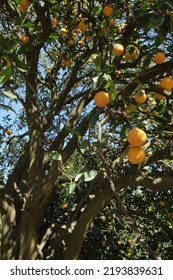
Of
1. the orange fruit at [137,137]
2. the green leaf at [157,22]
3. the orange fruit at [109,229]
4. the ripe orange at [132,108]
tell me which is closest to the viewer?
the orange fruit at [137,137]

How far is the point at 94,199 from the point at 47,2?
186 centimetres

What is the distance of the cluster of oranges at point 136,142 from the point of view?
166cm

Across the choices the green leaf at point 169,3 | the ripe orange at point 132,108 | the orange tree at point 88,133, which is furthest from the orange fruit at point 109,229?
the green leaf at point 169,3

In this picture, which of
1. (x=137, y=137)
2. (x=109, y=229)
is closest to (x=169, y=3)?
(x=137, y=137)

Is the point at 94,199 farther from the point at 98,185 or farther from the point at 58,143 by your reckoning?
the point at 58,143

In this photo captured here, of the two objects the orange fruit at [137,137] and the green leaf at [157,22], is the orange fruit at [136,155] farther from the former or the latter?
the green leaf at [157,22]

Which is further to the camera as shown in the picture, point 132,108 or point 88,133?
point 88,133

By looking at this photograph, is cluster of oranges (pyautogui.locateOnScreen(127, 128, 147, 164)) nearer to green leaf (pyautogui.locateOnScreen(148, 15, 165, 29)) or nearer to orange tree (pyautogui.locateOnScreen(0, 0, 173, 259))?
orange tree (pyautogui.locateOnScreen(0, 0, 173, 259))

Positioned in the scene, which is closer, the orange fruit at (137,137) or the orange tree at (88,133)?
the orange fruit at (137,137)

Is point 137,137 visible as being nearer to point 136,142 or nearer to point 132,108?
point 136,142

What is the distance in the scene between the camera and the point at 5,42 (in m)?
1.88

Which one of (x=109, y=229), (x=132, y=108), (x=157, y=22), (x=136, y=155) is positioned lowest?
(x=136, y=155)

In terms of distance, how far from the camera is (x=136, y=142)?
167 cm

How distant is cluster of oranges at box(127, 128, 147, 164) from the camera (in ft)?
5.44
